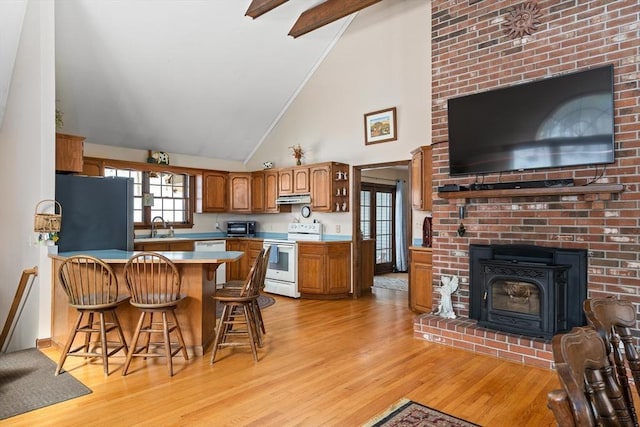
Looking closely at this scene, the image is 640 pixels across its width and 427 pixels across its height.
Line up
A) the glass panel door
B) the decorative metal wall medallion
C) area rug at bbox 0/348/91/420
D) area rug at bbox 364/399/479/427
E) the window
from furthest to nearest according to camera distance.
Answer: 1. the glass panel door
2. the window
3. the decorative metal wall medallion
4. area rug at bbox 0/348/91/420
5. area rug at bbox 364/399/479/427

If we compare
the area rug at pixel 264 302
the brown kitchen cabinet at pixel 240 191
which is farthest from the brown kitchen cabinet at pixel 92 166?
the area rug at pixel 264 302

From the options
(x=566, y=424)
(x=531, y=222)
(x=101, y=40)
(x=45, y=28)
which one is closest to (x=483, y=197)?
(x=531, y=222)

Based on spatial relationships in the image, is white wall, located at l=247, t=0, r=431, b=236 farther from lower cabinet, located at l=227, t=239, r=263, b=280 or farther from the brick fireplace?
the brick fireplace

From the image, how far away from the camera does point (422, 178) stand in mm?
5109

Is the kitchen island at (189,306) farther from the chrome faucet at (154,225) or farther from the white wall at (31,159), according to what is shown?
the chrome faucet at (154,225)

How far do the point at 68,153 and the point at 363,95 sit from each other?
13.8 ft

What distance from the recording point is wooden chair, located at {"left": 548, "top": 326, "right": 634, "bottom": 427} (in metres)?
0.78

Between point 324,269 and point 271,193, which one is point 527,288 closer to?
point 324,269

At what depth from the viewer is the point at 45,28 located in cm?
388

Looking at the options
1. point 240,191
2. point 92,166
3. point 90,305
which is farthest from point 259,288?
point 240,191

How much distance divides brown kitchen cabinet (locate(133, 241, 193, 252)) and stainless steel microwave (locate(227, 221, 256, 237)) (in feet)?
3.44

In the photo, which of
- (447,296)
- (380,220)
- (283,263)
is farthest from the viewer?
(380,220)

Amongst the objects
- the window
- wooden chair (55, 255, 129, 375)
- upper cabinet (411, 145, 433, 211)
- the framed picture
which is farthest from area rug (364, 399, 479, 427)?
the window

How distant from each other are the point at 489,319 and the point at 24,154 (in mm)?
5187
